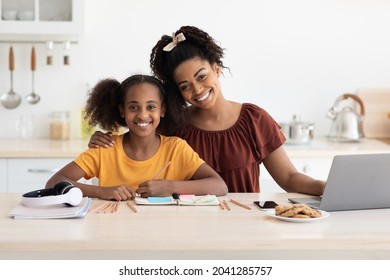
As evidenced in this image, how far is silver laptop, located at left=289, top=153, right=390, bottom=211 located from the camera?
1.98m

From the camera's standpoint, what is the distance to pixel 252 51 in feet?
14.0

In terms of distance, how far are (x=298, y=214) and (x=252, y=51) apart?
2.47m

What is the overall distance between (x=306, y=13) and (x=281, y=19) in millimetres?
152

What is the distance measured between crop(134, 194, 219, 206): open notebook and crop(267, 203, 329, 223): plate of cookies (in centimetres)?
25

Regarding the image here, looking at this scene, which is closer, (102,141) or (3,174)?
(102,141)

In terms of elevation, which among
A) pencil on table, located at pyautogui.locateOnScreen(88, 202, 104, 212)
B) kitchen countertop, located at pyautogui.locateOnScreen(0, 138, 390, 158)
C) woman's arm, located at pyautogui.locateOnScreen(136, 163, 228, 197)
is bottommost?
kitchen countertop, located at pyautogui.locateOnScreen(0, 138, 390, 158)

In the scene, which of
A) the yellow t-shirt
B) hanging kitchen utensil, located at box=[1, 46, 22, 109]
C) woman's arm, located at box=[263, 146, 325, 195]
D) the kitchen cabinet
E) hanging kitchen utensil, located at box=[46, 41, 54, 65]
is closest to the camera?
woman's arm, located at box=[263, 146, 325, 195]

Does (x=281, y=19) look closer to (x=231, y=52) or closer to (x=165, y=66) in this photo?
(x=231, y=52)

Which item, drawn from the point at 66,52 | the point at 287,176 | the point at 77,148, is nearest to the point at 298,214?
the point at 287,176

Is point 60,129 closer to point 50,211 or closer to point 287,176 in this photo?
point 287,176

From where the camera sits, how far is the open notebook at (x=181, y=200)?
7.00ft

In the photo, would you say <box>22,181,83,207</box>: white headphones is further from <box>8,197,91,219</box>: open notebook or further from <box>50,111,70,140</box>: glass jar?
<box>50,111,70,140</box>: glass jar

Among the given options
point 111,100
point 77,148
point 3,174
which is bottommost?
point 3,174

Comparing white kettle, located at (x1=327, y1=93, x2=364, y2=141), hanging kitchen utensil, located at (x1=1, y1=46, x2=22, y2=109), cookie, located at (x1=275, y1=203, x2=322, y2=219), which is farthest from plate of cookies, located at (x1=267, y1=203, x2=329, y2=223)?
hanging kitchen utensil, located at (x1=1, y1=46, x2=22, y2=109)
